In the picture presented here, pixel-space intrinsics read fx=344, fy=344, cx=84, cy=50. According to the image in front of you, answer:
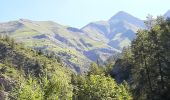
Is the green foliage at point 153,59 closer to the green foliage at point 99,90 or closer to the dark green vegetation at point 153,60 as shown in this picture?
the dark green vegetation at point 153,60

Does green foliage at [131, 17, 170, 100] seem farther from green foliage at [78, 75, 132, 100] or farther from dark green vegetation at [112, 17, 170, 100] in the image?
green foliage at [78, 75, 132, 100]

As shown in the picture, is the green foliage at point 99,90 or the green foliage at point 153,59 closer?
the green foliage at point 99,90

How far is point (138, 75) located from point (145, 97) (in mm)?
6194

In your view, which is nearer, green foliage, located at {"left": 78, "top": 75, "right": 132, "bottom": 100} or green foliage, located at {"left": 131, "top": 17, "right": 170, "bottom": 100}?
green foliage, located at {"left": 78, "top": 75, "right": 132, "bottom": 100}

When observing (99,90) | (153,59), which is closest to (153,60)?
(153,59)

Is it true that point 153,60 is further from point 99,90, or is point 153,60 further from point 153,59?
point 99,90

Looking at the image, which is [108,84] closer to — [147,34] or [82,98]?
[82,98]

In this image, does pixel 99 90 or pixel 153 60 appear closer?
pixel 99 90

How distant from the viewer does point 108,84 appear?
64.4 metres

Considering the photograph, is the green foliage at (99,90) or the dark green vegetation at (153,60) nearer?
the green foliage at (99,90)

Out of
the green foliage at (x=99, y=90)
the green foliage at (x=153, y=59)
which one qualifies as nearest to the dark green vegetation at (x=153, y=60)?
the green foliage at (x=153, y=59)

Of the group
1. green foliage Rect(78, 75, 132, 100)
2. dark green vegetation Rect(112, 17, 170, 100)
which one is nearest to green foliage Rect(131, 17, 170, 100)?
dark green vegetation Rect(112, 17, 170, 100)

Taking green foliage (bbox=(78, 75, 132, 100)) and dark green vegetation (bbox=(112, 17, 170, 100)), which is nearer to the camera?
green foliage (bbox=(78, 75, 132, 100))

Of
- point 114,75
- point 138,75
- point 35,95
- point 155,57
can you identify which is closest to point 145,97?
point 138,75
